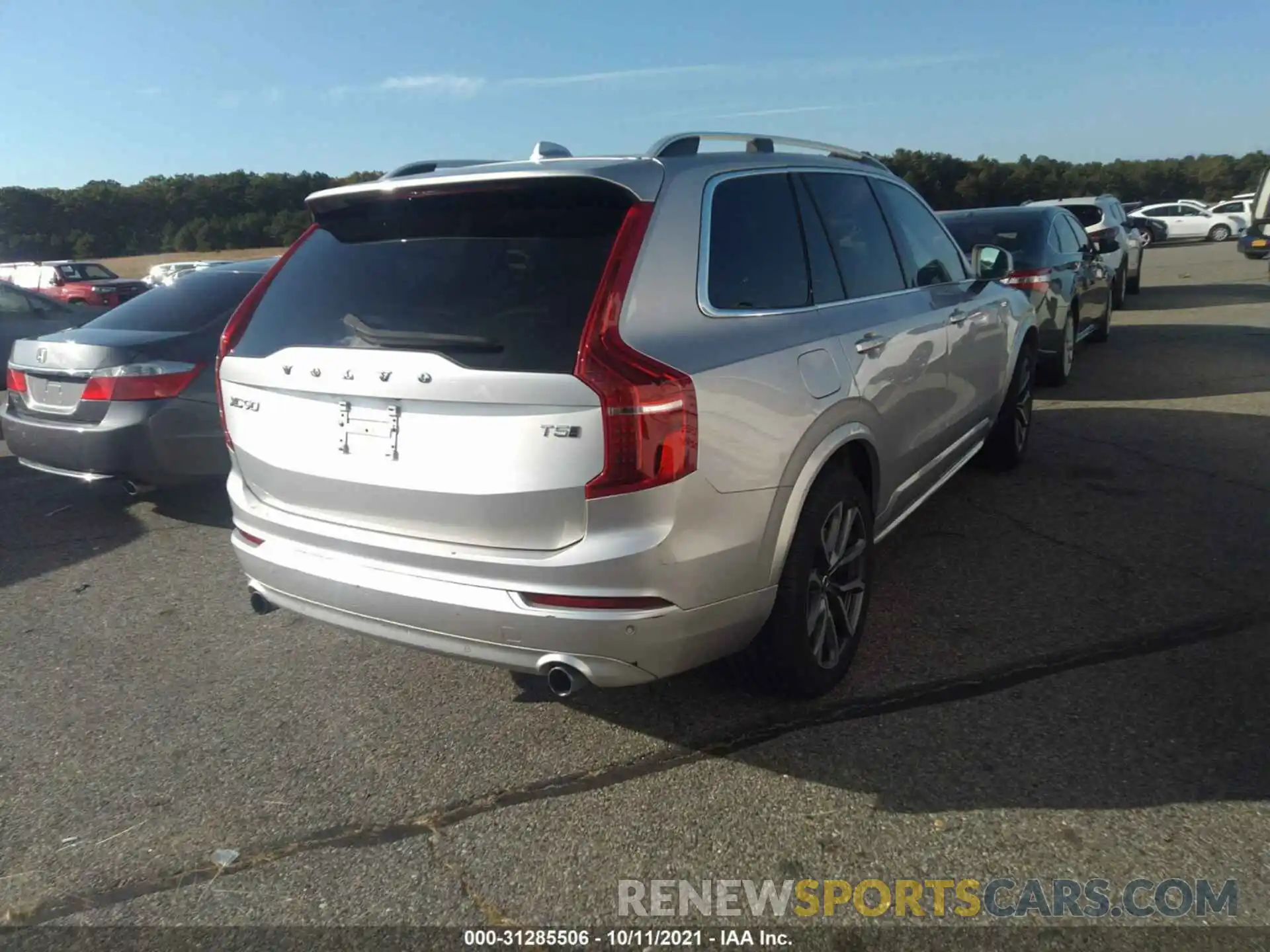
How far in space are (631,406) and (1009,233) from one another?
24.8ft

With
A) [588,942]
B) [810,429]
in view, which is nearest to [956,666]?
[810,429]

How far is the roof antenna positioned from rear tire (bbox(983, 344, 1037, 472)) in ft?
11.8

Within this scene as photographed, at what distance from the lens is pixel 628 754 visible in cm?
327

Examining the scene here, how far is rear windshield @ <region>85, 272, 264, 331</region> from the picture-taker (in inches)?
240

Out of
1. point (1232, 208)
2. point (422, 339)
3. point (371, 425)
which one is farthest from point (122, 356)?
point (1232, 208)

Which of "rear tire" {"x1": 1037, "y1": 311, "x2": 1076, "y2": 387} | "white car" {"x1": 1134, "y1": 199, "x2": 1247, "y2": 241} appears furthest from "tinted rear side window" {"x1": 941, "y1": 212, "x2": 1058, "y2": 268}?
"white car" {"x1": 1134, "y1": 199, "x2": 1247, "y2": 241}

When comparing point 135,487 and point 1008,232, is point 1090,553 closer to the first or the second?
point 1008,232

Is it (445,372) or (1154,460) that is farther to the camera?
(1154,460)

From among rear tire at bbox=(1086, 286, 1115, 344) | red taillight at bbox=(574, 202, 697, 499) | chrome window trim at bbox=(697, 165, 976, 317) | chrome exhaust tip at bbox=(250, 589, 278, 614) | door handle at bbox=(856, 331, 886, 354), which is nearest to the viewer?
red taillight at bbox=(574, 202, 697, 499)

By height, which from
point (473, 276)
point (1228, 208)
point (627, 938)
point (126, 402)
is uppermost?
point (1228, 208)

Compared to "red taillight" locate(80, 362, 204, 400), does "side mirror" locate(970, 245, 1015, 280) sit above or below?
above

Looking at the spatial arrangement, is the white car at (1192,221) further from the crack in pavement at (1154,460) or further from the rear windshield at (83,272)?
the rear windshield at (83,272)

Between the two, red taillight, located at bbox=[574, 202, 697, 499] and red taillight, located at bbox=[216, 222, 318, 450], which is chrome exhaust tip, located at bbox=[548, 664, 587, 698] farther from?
red taillight, located at bbox=[216, 222, 318, 450]

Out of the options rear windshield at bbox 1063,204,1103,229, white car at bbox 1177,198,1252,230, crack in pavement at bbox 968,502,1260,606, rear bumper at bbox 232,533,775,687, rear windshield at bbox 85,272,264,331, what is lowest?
crack in pavement at bbox 968,502,1260,606
